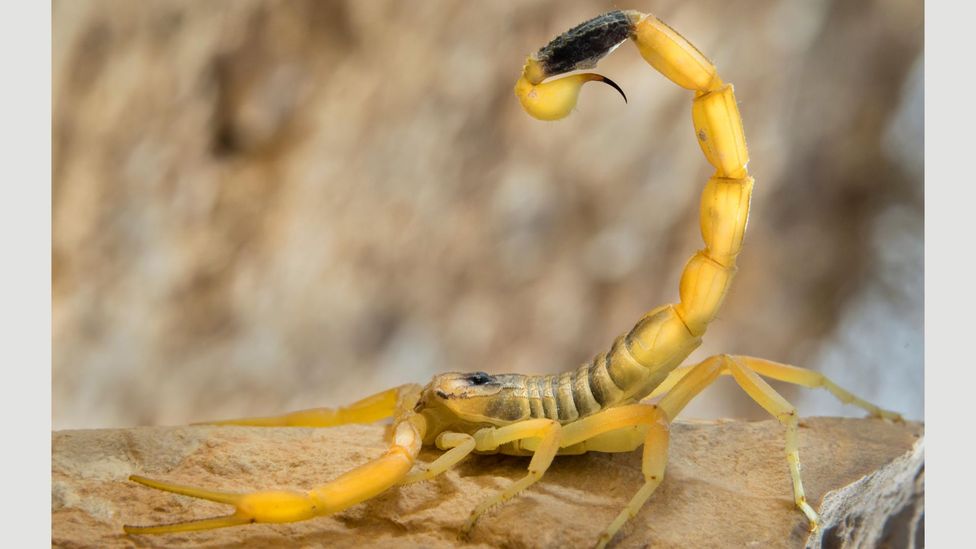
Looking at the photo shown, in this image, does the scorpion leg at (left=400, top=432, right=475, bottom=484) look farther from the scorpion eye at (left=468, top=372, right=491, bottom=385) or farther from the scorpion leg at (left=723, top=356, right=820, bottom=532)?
the scorpion leg at (left=723, top=356, right=820, bottom=532)

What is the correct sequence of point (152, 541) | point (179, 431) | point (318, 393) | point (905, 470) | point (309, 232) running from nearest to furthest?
1. point (152, 541)
2. point (905, 470)
3. point (179, 431)
4. point (309, 232)
5. point (318, 393)

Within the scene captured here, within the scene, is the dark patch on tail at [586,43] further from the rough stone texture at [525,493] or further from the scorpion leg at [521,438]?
the rough stone texture at [525,493]

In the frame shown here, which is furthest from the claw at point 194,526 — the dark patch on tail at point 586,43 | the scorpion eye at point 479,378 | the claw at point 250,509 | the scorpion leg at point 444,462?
the dark patch on tail at point 586,43

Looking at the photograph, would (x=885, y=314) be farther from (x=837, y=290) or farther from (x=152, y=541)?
(x=152, y=541)

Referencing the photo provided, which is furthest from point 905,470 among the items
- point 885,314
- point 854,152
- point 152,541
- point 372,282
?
point 152,541

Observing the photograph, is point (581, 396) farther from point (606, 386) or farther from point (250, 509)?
point (250, 509)

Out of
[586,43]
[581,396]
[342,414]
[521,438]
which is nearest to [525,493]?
[521,438]

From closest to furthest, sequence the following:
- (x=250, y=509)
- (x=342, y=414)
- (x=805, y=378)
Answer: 1. (x=250, y=509)
2. (x=805, y=378)
3. (x=342, y=414)
